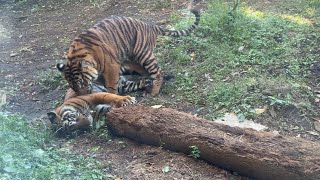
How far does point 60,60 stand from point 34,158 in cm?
384

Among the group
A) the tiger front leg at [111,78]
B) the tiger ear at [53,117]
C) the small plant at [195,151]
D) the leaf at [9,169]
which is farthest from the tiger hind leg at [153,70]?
the leaf at [9,169]

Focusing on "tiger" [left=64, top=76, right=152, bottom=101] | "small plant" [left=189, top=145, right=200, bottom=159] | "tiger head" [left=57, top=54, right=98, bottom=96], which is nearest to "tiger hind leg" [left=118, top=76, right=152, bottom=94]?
"tiger" [left=64, top=76, right=152, bottom=101]

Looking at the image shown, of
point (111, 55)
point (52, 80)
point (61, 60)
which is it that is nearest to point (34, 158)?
point (111, 55)

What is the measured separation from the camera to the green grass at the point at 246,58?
536cm

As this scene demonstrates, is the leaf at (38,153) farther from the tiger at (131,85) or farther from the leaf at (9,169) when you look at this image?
the tiger at (131,85)

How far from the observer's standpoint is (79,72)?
560 cm

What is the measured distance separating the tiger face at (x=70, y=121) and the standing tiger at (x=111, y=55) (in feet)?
1.63

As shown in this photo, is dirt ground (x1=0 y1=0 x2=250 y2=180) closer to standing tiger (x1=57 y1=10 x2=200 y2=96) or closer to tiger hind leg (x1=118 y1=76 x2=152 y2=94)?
standing tiger (x1=57 y1=10 x2=200 y2=96)

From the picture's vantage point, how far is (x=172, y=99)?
5.82 metres

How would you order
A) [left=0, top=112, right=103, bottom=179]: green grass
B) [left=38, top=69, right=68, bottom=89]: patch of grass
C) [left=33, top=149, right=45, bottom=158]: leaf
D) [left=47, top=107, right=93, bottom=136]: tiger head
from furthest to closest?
[left=38, top=69, right=68, bottom=89]: patch of grass, [left=47, top=107, right=93, bottom=136]: tiger head, [left=33, top=149, right=45, bottom=158]: leaf, [left=0, top=112, right=103, bottom=179]: green grass

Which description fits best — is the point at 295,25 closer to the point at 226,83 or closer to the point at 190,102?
the point at 226,83

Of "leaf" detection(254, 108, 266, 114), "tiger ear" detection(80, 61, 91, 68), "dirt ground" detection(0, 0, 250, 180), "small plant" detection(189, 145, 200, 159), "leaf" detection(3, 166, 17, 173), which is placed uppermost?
"leaf" detection(3, 166, 17, 173)

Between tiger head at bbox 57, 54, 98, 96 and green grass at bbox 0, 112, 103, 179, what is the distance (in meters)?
0.85

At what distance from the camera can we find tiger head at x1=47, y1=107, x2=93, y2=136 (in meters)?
5.08
